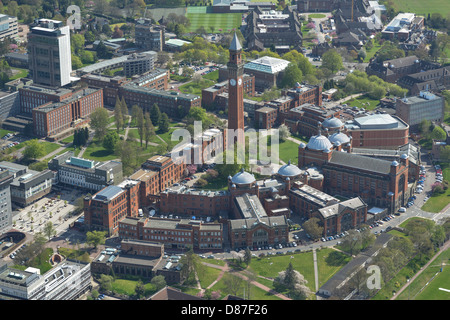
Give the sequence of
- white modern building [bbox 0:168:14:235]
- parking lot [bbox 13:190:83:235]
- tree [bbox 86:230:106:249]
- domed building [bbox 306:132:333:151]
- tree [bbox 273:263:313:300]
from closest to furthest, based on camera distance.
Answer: tree [bbox 273:263:313:300] < tree [bbox 86:230:106:249] < white modern building [bbox 0:168:14:235] < parking lot [bbox 13:190:83:235] < domed building [bbox 306:132:333:151]

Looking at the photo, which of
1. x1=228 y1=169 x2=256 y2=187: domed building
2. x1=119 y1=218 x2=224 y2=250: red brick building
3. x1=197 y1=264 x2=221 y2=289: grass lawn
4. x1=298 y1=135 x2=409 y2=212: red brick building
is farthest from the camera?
x1=298 y1=135 x2=409 y2=212: red brick building

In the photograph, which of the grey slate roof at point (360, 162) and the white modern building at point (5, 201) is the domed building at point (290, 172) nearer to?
the grey slate roof at point (360, 162)

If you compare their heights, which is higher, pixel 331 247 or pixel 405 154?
pixel 405 154

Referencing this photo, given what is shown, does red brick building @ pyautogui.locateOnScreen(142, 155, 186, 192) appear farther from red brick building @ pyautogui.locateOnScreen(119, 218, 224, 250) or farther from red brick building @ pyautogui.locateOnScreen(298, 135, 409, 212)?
red brick building @ pyautogui.locateOnScreen(298, 135, 409, 212)

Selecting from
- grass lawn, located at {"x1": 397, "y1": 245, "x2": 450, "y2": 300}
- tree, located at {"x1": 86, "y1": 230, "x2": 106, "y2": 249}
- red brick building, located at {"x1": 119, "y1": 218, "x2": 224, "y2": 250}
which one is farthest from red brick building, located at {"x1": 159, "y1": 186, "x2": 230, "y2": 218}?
grass lawn, located at {"x1": 397, "y1": 245, "x2": 450, "y2": 300}

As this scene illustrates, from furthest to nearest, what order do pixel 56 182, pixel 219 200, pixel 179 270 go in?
pixel 56 182 → pixel 219 200 → pixel 179 270

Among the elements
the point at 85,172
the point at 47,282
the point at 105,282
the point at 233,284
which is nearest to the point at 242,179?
the point at 233,284

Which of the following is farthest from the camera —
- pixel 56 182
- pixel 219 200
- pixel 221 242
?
pixel 56 182

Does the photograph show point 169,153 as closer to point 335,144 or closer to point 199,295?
point 335,144

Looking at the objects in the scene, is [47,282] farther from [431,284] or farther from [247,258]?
[431,284]

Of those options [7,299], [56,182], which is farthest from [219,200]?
[7,299]

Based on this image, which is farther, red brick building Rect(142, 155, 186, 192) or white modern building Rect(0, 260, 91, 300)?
red brick building Rect(142, 155, 186, 192)
